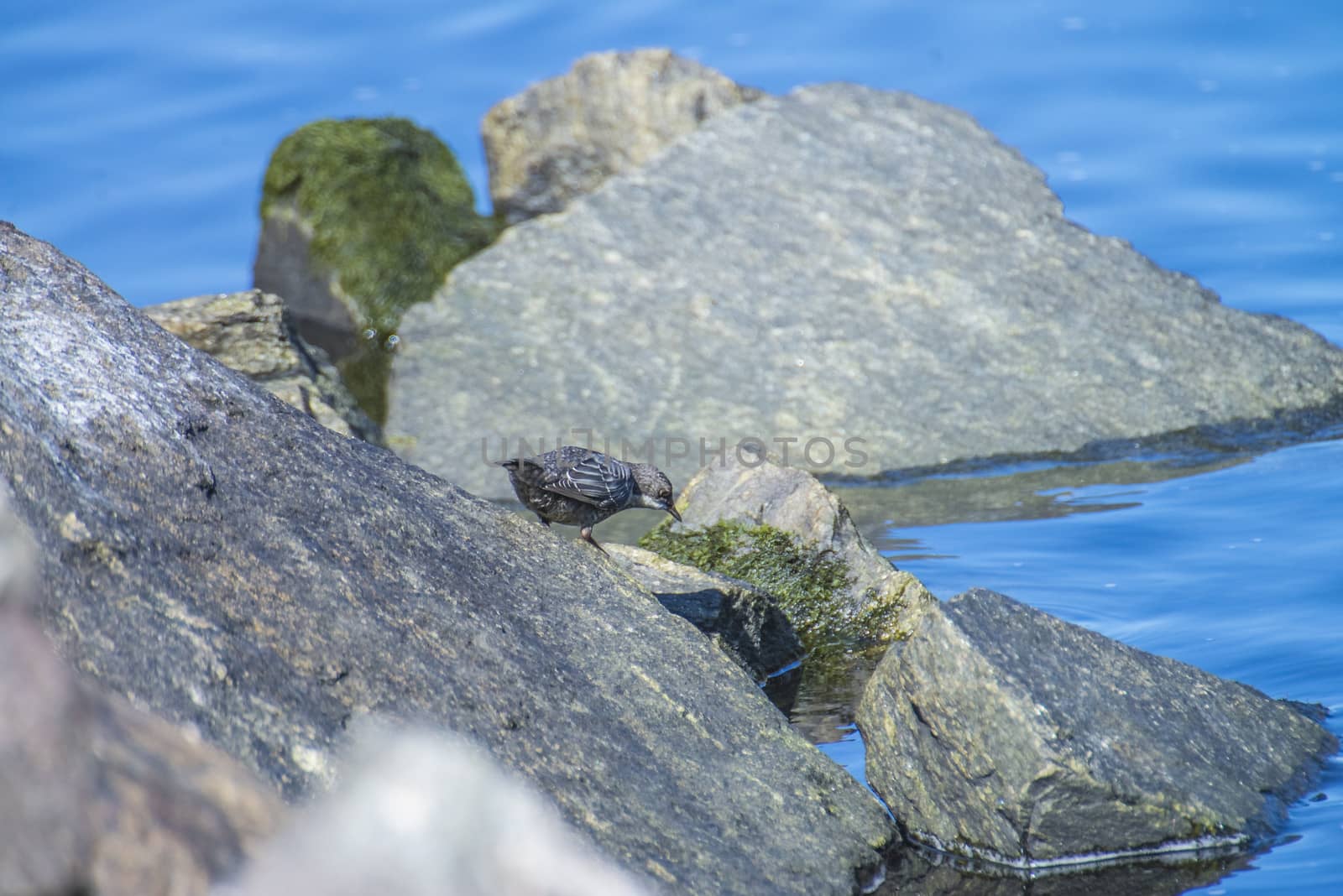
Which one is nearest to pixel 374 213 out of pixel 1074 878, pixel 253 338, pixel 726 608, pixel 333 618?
pixel 253 338

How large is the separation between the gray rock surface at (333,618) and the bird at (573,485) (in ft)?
2.70

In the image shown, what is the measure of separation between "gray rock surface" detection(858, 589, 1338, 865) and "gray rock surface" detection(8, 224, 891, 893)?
0.41 m

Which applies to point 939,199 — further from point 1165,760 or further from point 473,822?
point 473,822

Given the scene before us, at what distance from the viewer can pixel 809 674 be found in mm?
7121

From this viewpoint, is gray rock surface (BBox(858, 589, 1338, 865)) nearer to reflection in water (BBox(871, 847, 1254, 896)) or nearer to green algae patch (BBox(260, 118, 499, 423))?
reflection in water (BBox(871, 847, 1254, 896))

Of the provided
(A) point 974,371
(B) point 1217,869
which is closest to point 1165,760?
(B) point 1217,869

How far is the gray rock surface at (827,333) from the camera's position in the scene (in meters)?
9.90

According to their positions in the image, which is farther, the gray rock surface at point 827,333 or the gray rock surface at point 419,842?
the gray rock surface at point 827,333

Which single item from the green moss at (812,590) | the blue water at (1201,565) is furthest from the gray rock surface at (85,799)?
the blue water at (1201,565)

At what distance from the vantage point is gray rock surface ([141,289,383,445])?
8.20 meters

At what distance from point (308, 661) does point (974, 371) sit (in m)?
6.80

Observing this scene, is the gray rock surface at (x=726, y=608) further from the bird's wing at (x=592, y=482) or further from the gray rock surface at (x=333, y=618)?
the gray rock surface at (x=333, y=618)

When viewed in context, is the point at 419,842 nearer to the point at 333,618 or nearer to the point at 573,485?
the point at 333,618

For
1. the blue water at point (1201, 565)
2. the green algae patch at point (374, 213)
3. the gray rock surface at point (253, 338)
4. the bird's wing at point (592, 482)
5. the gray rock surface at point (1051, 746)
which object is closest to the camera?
the gray rock surface at point (1051, 746)
